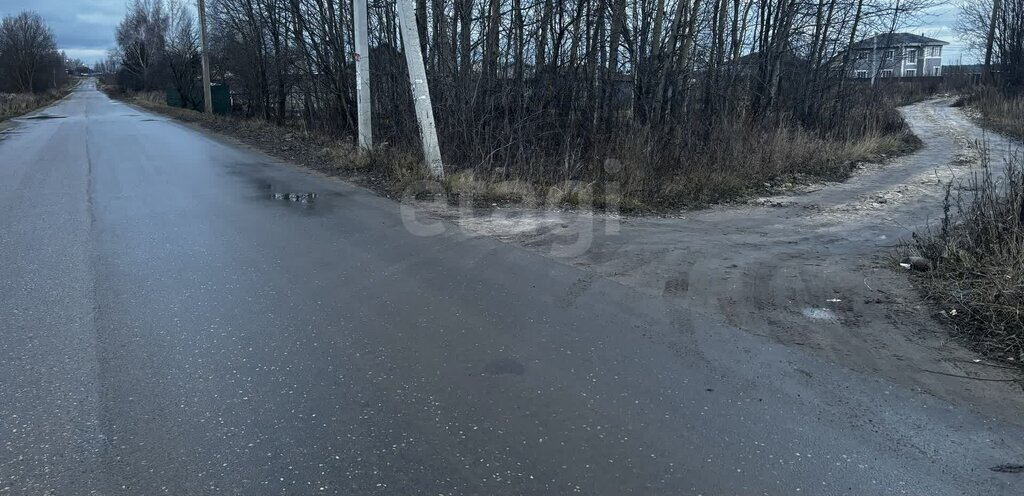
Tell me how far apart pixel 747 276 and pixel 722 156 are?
6482mm

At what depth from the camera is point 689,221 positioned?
9258 millimetres

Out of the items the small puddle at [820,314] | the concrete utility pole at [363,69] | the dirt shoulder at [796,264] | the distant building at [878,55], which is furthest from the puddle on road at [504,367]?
the distant building at [878,55]

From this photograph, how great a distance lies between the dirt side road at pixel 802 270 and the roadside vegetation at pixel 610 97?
1.40 meters

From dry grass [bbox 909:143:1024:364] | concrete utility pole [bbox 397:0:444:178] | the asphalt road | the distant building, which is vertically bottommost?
the asphalt road

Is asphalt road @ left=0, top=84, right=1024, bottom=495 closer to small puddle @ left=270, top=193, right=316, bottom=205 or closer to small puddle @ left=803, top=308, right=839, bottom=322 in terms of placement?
small puddle @ left=803, top=308, right=839, bottom=322

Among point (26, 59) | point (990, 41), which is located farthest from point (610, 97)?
point (26, 59)

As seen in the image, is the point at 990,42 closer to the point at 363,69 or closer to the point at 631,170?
the point at 631,170

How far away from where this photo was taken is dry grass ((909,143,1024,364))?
4.83m

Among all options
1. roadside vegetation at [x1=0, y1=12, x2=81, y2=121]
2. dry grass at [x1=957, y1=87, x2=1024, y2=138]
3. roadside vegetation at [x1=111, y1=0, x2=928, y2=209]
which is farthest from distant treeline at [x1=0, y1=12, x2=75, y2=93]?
dry grass at [x1=957, y1=87, x2=1024, y2=138]

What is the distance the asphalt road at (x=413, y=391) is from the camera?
3176 millimetres

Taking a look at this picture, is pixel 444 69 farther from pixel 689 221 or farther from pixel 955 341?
pixel 955 341

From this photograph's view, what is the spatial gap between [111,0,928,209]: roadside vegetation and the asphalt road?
464 cm

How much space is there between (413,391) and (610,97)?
11332 mm

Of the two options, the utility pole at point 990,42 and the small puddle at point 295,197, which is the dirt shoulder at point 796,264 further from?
the utility pole at point 990,42
